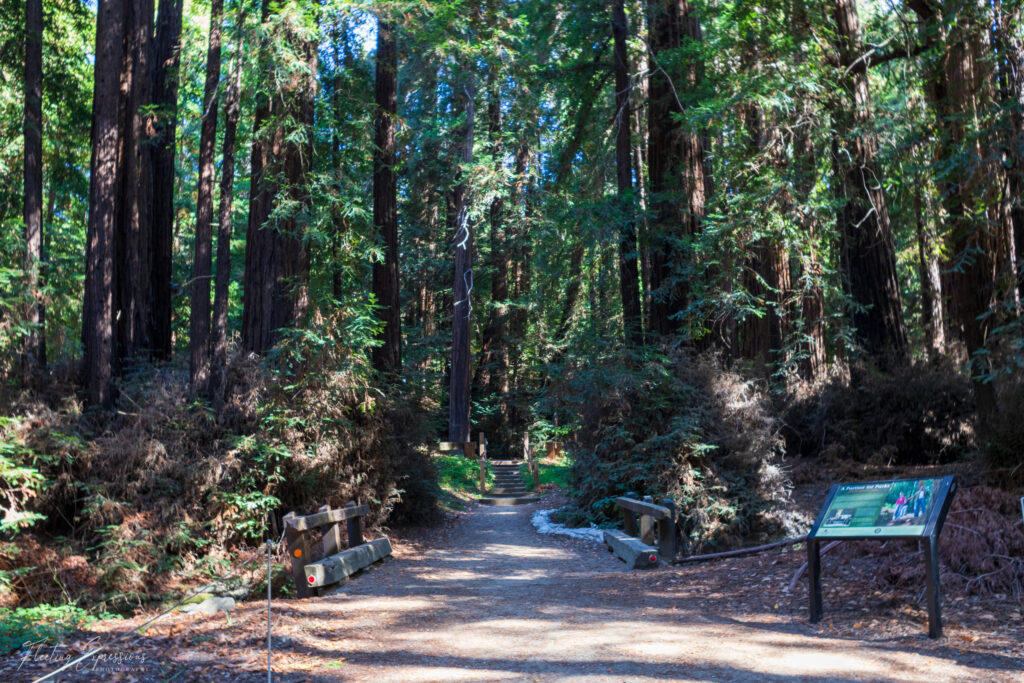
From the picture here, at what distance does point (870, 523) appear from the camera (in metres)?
6.91

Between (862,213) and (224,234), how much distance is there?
13.0 m

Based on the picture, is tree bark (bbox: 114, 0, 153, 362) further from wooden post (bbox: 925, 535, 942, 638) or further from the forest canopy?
wooden post (bbox: 925, 535, 942, 638)

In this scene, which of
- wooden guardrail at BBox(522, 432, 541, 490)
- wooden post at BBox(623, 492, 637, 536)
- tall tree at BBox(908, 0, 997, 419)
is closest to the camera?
tall tree at BBox(908, 0, 997, 419)

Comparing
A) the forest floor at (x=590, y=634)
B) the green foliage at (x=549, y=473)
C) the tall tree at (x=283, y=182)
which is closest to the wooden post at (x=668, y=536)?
the forest floor at (x=590, y=634)

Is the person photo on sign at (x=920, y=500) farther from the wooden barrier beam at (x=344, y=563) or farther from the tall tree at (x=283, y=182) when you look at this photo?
the tall tree at (x=283, y=182)

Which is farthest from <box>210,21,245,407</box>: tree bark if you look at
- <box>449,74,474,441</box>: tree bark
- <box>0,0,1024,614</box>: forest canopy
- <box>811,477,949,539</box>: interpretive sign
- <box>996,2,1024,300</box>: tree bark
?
<box>449,74,474,441</box>: tree bark

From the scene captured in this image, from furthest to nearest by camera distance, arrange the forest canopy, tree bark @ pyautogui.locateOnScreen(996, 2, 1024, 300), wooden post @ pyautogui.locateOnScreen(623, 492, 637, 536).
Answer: wooden post @ pyautogui.locateOnScreen(623, 492, 637, 536) → the forest canopy → tree bark @ pyautogui.locateOnScreen(996, 2, 1024, 300)

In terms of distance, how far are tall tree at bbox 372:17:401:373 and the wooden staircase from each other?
332 inches

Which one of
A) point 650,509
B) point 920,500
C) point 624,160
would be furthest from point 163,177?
point 920,500

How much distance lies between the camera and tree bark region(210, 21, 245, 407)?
13.2 m

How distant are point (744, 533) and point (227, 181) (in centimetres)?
1142

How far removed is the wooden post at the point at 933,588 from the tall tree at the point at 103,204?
12786mm

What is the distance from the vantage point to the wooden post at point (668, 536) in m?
11.0

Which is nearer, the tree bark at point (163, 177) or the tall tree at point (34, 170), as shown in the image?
the tall tree at point (34, 170)
